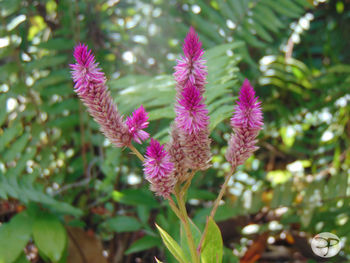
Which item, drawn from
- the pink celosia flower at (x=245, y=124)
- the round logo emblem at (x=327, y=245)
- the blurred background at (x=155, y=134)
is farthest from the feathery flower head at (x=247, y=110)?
the round logo emblem at (x=327, y=245)

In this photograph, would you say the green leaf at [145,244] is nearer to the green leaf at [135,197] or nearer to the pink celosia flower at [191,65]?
the green leaf at [135,197]

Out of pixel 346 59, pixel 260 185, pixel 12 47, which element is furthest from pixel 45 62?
pixel 346 59

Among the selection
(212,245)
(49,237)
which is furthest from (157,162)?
(49,237)

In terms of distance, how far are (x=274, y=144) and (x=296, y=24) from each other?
586 mm

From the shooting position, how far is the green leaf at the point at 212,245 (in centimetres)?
70

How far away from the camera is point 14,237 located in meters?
1.15

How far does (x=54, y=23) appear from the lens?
1844mm

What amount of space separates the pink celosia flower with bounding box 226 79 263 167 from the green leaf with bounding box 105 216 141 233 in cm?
80

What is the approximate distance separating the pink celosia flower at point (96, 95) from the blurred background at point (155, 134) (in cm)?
50

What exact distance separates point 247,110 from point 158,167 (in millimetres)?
140

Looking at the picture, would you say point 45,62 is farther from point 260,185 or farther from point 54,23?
point 260,185

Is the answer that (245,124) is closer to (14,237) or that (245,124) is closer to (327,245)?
(327,245)

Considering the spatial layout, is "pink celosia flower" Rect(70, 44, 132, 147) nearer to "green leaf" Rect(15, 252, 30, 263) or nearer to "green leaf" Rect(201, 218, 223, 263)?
"green leaf" Rect(201, 218, 223, 263)

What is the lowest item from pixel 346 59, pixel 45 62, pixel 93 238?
pixel 93 238
